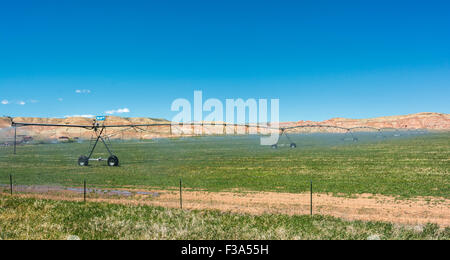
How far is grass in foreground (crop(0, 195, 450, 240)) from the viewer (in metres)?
10.4

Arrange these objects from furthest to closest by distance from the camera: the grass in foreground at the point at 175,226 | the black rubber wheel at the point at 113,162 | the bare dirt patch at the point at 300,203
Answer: the black rubber wheel at the point at 113,162 → the bare dirt patch at the point at 300,203 → the grass in foreground at the point at 175,226

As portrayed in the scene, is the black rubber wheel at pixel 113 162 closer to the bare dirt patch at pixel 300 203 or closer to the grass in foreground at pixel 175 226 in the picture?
the bare dirt patch at pixel 300 203

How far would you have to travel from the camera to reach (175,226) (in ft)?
38.2

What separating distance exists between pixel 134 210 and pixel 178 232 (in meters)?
4.55

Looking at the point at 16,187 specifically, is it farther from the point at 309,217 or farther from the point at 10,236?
the point at 309,217

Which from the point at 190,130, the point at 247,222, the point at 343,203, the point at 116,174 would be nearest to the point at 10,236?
the point at 247,222

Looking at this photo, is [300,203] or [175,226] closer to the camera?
[175,226]

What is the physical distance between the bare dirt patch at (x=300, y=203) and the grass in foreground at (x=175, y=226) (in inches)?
A: 69.0

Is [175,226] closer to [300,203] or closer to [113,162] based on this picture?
[300,203]

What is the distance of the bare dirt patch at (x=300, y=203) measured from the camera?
47.0 feet

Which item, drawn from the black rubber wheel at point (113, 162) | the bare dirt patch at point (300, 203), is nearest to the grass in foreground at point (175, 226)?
the bare dirt patch at point (300, 203)

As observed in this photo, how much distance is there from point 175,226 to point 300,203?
7.76 m

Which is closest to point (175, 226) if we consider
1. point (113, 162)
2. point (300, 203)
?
point (300, 203)

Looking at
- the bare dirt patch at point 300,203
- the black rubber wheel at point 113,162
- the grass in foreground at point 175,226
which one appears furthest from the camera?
the black rubber wheel at point 113,162
